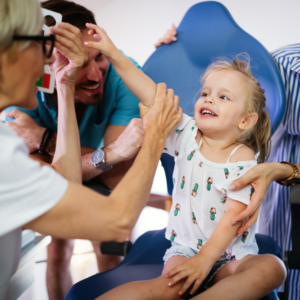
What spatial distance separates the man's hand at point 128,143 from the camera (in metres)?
1.16

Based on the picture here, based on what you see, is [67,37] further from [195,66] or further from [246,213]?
[246,213]

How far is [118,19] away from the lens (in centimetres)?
330

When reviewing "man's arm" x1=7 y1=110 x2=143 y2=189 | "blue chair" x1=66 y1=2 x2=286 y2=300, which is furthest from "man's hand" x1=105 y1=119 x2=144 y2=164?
"blue chair" x1=66 y1=2 x2=286 y2=300

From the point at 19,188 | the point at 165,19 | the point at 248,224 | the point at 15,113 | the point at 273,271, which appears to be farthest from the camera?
the point at 165,19

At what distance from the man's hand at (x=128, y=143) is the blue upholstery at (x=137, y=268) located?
32 centimetres

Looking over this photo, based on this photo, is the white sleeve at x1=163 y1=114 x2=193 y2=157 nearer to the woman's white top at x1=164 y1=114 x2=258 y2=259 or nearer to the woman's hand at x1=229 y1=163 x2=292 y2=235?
the woman's white top at x1=164 y1=114 x2=258 y2=259

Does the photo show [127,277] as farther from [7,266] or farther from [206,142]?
[206,142]

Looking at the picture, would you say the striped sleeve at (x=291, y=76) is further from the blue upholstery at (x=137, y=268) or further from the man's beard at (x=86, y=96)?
the man's beard at (x=86, y=96)

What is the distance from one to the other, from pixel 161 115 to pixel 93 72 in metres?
0.52

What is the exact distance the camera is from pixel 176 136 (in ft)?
3.57

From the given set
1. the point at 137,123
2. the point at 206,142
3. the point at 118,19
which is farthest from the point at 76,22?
the point at 118,19

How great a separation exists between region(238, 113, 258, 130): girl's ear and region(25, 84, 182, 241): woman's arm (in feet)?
1.43

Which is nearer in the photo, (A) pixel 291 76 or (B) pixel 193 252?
(B) pixel 193 252

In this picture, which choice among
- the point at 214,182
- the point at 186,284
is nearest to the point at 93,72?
the point at 214,182
